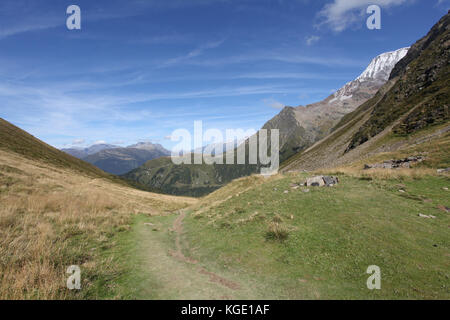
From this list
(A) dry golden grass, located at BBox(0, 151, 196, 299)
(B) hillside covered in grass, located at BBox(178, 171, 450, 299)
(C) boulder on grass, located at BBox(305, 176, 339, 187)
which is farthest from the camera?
(C) boulder on grass, located at BBox(305, 176, 339, 187)

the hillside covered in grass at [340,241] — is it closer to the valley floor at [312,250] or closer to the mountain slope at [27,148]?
the valley floor at [312,250]

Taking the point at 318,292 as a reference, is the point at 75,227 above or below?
above

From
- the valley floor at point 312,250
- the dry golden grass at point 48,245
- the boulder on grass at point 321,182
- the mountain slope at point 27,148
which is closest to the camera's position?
the dry golden grass at point 48,245

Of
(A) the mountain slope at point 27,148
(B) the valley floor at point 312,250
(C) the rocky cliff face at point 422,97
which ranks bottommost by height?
(B) the valley floor at point 312,250

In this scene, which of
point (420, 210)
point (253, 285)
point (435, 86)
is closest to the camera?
point (253, 285)

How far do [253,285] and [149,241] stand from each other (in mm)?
9013

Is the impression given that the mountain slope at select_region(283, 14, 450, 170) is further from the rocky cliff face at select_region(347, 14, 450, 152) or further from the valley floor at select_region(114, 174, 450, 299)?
the valley floor at select_region(114, 174, 450, 299)

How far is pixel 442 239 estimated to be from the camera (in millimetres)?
9906

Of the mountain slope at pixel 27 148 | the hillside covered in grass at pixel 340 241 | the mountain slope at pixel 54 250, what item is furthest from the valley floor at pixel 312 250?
the mountain slope at pixel 27 148

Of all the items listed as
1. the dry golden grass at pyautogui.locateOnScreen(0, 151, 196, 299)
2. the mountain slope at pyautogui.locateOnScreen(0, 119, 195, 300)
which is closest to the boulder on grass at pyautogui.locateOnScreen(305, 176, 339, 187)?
the mountain slope at pyautogui.locateOnScreen(0, 119, 195, 300)

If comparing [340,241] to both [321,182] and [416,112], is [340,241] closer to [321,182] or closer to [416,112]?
[321,182]

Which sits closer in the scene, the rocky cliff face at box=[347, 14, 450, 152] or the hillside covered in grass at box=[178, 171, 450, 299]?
the hillside covered in grass at box=[178, 171, 450, 299]

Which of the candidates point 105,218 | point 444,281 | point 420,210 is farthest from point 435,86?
point 105,218
